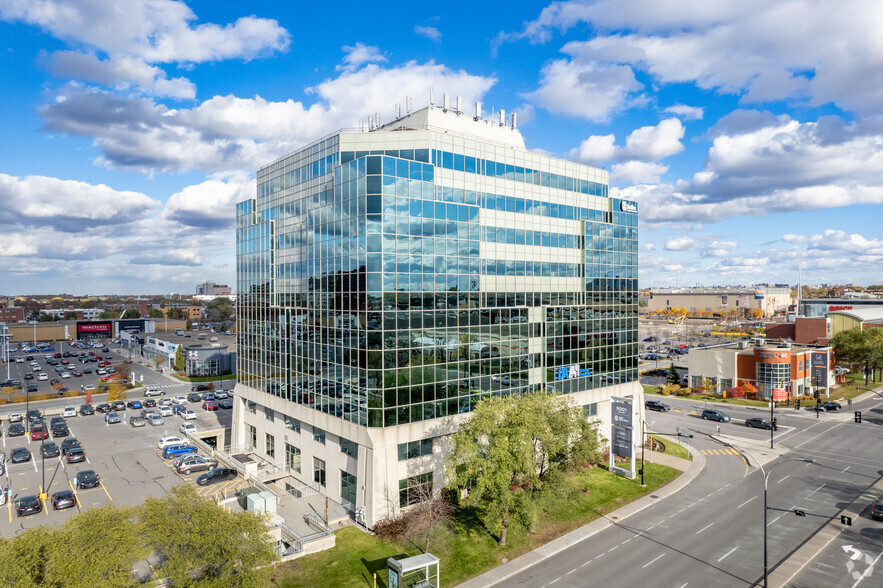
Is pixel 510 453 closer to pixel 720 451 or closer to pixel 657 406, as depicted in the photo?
pixel 720 451

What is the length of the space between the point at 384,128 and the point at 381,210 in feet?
62.2

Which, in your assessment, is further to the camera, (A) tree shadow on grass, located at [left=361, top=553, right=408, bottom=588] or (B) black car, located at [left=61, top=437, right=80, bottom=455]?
(B) black car, located at [left=61, top=437, right=80, bottom=455]

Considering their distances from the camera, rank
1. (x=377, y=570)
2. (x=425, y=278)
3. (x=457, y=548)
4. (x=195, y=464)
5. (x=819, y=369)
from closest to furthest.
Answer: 1. (x=377, y=570)
2. (x=457, y=548)
3. (x=425, y=278)
4. (x=195, y=464)
5. (x=819, y=369)

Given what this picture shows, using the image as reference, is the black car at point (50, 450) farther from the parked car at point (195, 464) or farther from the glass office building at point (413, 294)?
the glass office building at point (413, 294)

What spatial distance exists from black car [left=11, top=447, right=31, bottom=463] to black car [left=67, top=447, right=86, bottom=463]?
4836mm

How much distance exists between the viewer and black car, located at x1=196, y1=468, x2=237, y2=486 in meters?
49.5

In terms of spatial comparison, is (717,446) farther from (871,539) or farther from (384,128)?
(384,128)

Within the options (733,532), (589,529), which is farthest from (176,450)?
(733,532)

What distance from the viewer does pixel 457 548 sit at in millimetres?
36250

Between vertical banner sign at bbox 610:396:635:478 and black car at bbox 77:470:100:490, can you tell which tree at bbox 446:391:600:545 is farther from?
black car at bbox 77:470:100:490

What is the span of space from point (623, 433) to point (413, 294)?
89.5 ft

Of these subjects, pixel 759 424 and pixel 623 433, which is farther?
pixel 759 424

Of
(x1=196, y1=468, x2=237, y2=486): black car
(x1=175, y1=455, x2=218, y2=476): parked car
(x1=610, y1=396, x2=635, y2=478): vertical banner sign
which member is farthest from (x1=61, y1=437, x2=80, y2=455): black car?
(x1=610, y1=396, x2=635, y2=478): vertical banner sign

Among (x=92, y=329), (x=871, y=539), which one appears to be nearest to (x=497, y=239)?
(x=871, y=539)
